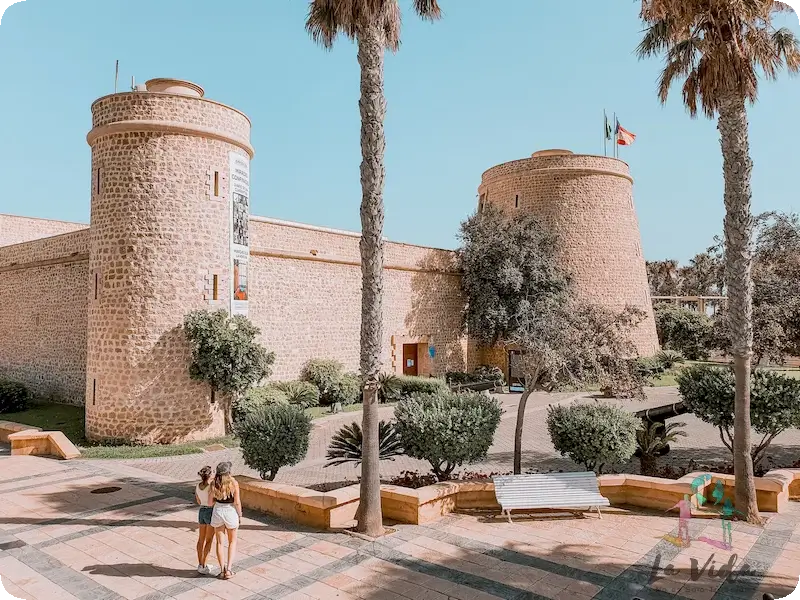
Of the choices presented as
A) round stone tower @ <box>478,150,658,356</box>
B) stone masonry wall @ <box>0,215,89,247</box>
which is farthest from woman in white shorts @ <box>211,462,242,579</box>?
stone masonry wall @ <box>0,215,89,247</box>

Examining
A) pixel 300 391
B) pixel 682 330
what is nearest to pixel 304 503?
pixel 300 391

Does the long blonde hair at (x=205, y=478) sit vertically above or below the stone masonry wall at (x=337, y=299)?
below

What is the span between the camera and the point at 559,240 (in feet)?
86.1

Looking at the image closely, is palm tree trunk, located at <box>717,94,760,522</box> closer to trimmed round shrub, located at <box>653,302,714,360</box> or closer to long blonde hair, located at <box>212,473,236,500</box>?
long blonde hair, located at <box>212,473,236,500</box>

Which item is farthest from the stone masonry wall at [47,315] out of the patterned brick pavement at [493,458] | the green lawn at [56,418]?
the patterned brick pavement at [493,458]

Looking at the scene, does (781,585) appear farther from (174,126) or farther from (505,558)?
(174,126)

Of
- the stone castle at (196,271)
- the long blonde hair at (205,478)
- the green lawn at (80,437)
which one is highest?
Answer: the stone castle at (196,271)

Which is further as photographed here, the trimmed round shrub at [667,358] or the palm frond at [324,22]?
the trimmed round shrub at [667,358]

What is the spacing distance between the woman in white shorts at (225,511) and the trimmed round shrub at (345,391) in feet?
43.2

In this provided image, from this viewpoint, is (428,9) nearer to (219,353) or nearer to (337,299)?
(219,353)

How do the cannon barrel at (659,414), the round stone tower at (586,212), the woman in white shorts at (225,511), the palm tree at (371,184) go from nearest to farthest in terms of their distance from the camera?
the woman in white shorts at (225,511)
the palm tree at (371,184)
the cannon barrel at (659,414)
the round stone tower at (586,212)

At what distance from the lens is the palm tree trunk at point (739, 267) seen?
26.7 feet

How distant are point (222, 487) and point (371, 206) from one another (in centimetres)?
403

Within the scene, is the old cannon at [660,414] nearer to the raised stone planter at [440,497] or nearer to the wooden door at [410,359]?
the raised stone planter at [440,497]
